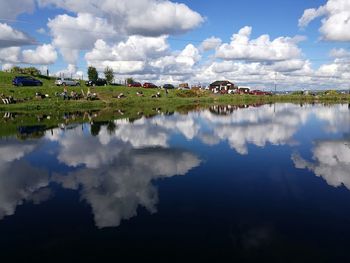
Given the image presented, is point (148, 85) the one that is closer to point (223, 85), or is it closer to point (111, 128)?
point (223, 85)

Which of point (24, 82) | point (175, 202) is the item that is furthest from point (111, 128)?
point (24, 82)

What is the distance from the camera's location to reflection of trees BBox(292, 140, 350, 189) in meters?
19.1

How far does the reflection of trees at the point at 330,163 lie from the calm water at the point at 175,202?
63 mm

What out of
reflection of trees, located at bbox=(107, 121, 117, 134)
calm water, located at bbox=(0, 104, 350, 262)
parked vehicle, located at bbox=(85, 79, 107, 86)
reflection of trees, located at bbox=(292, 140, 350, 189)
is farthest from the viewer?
parked vehicle, located at bbox=(85, 79, 107, 86)

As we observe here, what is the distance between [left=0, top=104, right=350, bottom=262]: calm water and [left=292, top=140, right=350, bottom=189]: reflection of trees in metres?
0.06

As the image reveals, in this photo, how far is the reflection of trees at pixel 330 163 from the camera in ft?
62.5

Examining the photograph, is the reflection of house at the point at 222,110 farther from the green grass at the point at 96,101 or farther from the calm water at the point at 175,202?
the calm water at the point at 175,202

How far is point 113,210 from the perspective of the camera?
46.8 ft

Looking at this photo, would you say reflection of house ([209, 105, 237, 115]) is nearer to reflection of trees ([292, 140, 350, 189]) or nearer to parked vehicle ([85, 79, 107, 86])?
reflection of trees ([292, 140, 350, 189])

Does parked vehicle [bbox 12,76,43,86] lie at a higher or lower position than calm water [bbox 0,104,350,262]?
higher

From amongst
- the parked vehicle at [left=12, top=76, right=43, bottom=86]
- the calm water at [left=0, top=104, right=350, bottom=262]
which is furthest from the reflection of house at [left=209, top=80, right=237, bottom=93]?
the calm water at [left=0, top=104, right=350, bottom=262]

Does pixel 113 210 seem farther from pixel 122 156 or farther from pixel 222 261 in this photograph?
pixel 122 156

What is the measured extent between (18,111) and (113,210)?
53304 mm

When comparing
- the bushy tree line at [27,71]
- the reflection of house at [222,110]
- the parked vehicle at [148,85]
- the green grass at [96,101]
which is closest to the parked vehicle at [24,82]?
the green grass at [96,101]
